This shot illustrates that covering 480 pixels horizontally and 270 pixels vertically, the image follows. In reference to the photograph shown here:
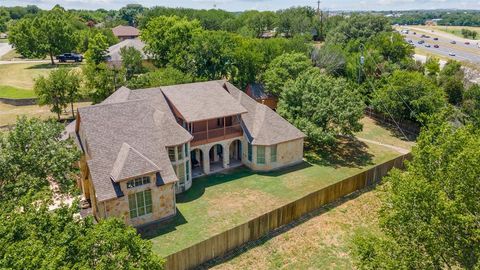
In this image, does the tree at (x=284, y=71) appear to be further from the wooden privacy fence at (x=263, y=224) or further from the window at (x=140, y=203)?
the window at (x=140, y=203)

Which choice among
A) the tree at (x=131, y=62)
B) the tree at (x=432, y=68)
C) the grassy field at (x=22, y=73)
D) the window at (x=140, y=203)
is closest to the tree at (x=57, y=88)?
the tree at (x=131, y=62)

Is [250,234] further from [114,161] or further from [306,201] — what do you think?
[114,161]

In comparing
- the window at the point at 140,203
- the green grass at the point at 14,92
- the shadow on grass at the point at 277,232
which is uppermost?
the green grass at the point at 14,92

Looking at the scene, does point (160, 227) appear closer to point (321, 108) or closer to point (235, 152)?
point (235, 152)

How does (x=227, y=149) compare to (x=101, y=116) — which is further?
(x=227, y=149)

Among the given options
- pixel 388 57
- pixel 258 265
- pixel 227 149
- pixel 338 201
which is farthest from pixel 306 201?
pixel 388 57

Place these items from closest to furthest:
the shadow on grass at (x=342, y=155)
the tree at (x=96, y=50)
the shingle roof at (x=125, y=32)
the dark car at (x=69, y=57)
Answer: the shadow on grass at (x=342, y=155) → the tree at (x=96, y=50) → the dark car at (x=69, y=57) → the shingle roof at (x=125, y=32)

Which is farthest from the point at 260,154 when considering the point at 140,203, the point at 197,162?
the point at 140,203
